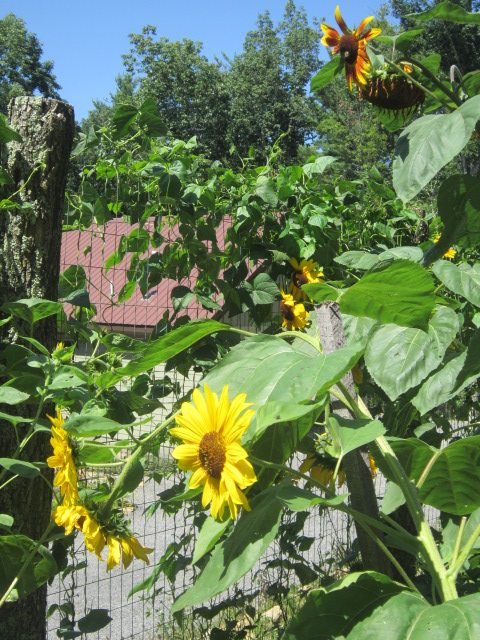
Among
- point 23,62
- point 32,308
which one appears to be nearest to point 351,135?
point 23,62

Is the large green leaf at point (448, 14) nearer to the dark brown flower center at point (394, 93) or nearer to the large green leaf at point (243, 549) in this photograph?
the dark brown flower center at point (394, 93)

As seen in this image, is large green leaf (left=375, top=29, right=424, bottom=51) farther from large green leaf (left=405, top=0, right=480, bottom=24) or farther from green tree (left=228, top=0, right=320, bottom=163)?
green tree (left=228, top=0, right=320, bottom=163)

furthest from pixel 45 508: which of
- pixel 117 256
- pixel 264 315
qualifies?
pixel 264 315

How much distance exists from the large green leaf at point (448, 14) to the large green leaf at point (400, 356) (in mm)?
451

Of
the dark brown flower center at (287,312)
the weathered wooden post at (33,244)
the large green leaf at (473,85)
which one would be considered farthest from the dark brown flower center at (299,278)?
the large green leaf at (473,85)

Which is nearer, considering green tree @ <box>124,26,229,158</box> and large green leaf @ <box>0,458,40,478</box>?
large green leaf @ <box>0,458,40,478</box>

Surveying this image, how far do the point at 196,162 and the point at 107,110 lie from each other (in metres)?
52.9

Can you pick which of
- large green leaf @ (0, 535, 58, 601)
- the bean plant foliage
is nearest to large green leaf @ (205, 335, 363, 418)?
the bean plant foliage

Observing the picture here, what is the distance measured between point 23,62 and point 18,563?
47997 millimetres

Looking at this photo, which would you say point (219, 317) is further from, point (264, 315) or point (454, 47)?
point (454, 47)

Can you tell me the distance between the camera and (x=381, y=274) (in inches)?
36.8

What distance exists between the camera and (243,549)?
0.88 metres

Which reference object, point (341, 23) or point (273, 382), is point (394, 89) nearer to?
point (341, 23)

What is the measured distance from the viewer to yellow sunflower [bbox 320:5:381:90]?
4.48ft
